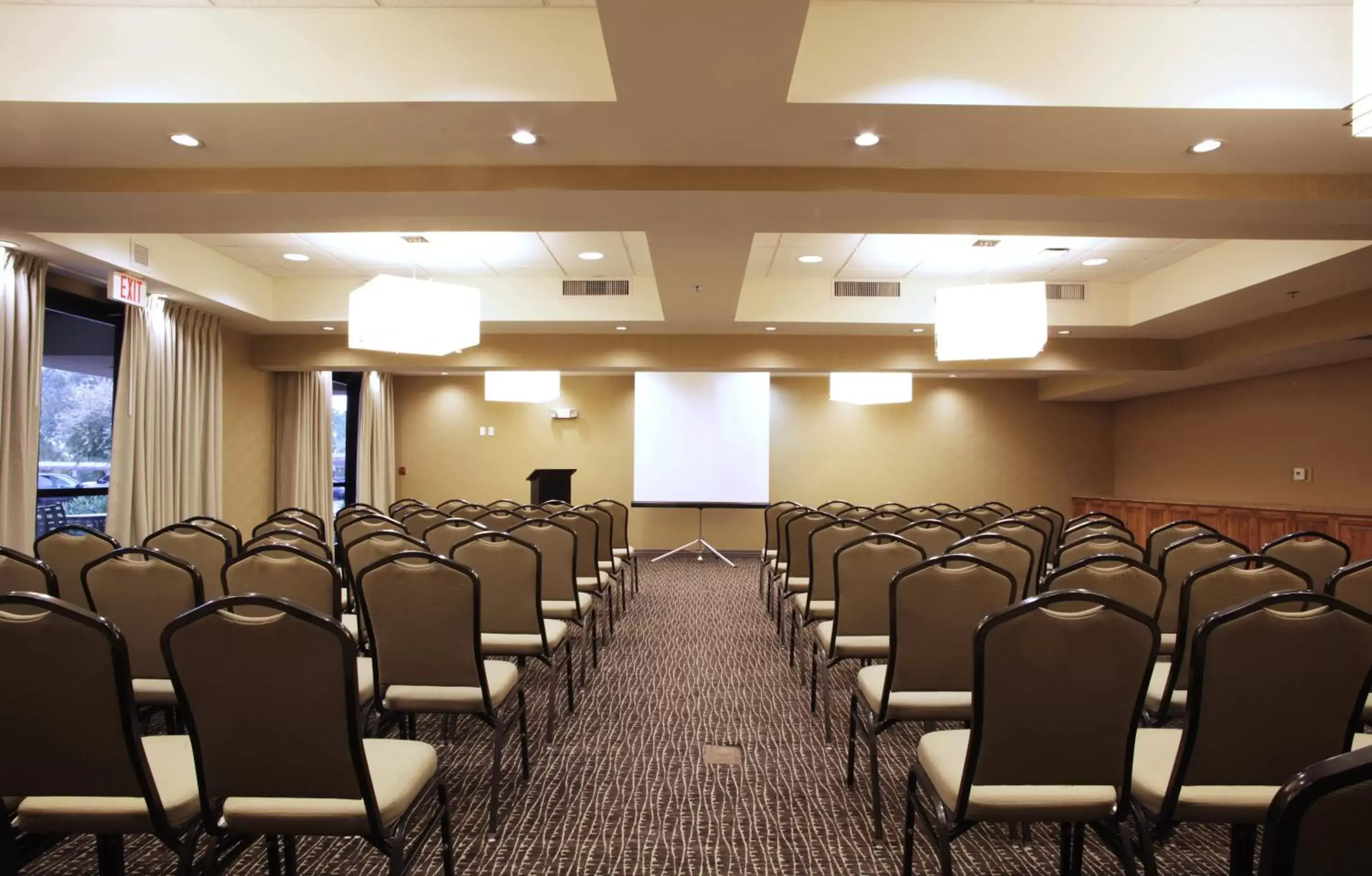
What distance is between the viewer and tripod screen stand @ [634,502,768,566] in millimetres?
9680

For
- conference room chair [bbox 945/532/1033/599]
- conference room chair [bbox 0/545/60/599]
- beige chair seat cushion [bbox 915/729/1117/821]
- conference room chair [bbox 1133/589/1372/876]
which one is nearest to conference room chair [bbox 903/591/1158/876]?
beige chair seat cushion [bbox 915/729/1117/821]

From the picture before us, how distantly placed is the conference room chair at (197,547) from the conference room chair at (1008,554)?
12.3 feet

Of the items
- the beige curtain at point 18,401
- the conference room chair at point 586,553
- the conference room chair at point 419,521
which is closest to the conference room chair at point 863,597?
the conference room chair at point 586,553

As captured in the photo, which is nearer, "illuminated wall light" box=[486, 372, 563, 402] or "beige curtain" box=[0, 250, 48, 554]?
"beige curtain" box=[0, 250, 48, 554]

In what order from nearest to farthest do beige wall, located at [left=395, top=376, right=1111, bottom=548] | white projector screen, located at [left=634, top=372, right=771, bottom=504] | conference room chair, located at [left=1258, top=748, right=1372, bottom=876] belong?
conference room chair, located at [left=1258, top=748, right=1372, bottom=876]
white projector screen, located at [left=634, top=372, right=771, bottom=504]
beige wall, located at [left=395, top=376, right=1111, bottom=548]

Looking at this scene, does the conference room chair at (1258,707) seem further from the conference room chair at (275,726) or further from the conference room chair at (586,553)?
the conference room chair at (586,553)

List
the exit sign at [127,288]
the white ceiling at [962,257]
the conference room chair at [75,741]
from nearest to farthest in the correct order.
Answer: the conference room chair at [75,741] → the exit sign at [127,288] → the white ceiling at [962,257]

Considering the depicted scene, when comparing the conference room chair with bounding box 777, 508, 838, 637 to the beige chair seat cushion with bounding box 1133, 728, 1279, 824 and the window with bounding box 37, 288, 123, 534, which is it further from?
the window with bounding box 37, 288, 123, 534

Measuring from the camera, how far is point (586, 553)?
512 cm

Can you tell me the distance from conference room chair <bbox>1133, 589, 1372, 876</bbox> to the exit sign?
24.4 ft

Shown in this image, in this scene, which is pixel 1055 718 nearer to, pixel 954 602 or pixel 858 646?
pixel 954 602

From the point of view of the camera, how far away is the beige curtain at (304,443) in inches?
359

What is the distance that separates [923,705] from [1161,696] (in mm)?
948

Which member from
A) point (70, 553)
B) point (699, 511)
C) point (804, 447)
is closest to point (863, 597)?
point (70, 553)
